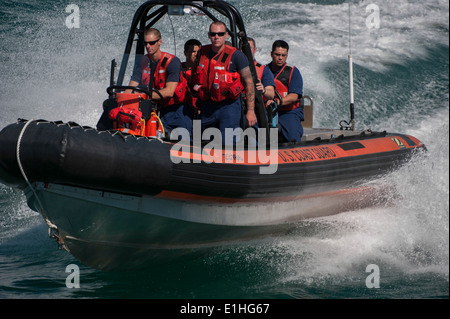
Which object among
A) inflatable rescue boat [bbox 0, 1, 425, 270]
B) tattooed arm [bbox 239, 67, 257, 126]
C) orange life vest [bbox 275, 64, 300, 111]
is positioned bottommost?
inflatable rescue boat [bbox 0, 1, 425, 270]

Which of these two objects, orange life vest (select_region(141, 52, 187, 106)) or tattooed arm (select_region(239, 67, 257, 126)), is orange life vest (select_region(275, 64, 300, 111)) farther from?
orange life vest (select_region(141, 52, 187, 106))

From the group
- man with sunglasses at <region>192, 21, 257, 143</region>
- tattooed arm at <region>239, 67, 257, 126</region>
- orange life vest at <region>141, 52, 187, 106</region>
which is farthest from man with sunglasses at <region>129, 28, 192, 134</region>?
tattooed arm at <region>239, 67, 257, 126</region>

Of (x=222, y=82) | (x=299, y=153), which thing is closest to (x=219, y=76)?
(x=222, y=82)

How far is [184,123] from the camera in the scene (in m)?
4.55

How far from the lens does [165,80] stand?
4.39 m

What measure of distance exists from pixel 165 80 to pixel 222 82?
45 centimetres

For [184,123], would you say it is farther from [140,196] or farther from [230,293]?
[230,293]

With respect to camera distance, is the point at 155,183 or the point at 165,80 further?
the point at 165,80

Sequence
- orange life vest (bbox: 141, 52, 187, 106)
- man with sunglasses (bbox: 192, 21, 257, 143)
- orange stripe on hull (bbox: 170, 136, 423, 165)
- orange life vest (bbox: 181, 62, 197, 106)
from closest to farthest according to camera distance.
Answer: orange stripe on hull (bbox: 170, 136, 423, 165) < man with sunglasses (bbox: 192, 21, 257, 143) < orange life vest (bbox: 141, 52, 187, 106) < orange life vest (bbox: 181, 62, 197, 106)

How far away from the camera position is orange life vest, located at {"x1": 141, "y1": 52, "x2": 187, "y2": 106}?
4363 millimetres

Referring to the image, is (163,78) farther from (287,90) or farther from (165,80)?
(287,90)

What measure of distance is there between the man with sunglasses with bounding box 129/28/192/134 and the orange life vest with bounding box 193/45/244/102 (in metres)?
0.18

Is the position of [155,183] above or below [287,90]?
below

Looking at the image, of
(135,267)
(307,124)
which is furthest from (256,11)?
(135,267)
